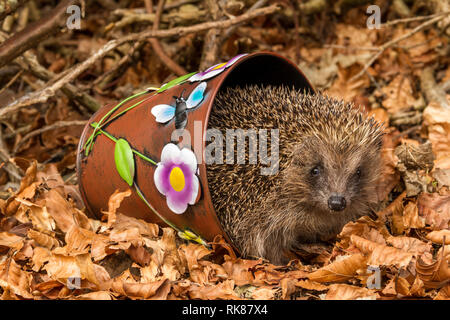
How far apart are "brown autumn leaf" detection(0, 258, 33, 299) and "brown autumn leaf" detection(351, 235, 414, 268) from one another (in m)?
1.68

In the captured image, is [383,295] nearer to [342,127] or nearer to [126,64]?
[342,127]

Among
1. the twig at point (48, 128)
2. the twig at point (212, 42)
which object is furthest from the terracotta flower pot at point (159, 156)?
the twig at point (212, 42)

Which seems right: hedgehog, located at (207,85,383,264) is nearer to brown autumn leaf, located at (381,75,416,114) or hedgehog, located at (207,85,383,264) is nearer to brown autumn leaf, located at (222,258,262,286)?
brown autumn leaf, located at (222,258,262,286)

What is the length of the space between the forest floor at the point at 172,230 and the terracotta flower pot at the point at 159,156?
12 cm

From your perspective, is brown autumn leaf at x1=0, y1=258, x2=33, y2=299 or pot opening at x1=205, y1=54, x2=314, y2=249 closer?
brown autumn leaf at x1=0, y1=258, x2=33, y2=299

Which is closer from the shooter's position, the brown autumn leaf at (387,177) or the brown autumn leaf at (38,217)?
the brown autumn leaf at (38,217)

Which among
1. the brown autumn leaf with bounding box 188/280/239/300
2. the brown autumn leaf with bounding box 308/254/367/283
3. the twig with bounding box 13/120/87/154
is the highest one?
the twig with bounding box 13/120/87/154

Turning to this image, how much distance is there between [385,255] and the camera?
2627mm

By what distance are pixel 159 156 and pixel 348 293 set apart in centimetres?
119

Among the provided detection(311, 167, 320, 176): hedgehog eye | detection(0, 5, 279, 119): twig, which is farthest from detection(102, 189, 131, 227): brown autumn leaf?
detection(311, 167, 320, 176): hedgehog eye

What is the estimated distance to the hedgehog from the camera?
9.70 ft

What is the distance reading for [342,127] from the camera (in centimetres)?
304

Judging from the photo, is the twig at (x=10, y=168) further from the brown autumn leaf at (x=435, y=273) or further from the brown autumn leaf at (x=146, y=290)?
the brown autumn leaf at (x=435, y=273)

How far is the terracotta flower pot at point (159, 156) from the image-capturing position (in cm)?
275
